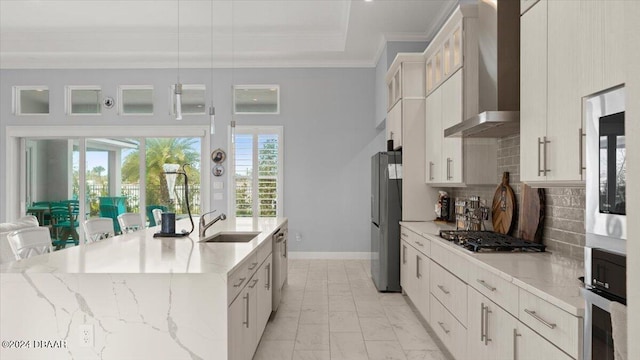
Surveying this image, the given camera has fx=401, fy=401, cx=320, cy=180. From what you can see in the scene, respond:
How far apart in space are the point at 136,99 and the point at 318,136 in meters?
3.17

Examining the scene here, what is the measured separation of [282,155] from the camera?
6.70m

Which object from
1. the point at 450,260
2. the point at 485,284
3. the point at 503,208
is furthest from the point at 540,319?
the point at 503,208

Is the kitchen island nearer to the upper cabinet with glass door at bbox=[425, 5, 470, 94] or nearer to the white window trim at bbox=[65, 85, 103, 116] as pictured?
the upper cabinet with glass door at bbox=[425, 5, 470, 94]

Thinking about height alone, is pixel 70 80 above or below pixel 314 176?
above

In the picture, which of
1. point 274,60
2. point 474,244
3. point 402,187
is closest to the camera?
point 474,244

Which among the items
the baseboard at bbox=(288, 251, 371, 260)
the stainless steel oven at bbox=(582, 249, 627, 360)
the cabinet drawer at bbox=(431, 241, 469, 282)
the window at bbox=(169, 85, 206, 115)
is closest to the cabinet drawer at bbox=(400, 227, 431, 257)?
the cabinet drawer at bbox=(431, 241, 469, 282)

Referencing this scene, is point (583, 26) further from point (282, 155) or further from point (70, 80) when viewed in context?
point (70, 80)

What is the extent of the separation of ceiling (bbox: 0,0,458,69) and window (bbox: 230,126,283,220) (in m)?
1.20

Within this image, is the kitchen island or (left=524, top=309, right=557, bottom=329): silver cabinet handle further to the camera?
the kitchen island

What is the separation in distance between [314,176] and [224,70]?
233cm

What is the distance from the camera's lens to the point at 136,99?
682 centimetres

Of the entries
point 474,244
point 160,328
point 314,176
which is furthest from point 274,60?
point 160,328

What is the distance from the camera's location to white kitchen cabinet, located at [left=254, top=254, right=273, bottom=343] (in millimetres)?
2724

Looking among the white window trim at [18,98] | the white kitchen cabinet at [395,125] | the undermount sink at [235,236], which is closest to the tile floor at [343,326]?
the undermount sink at [235,236]
